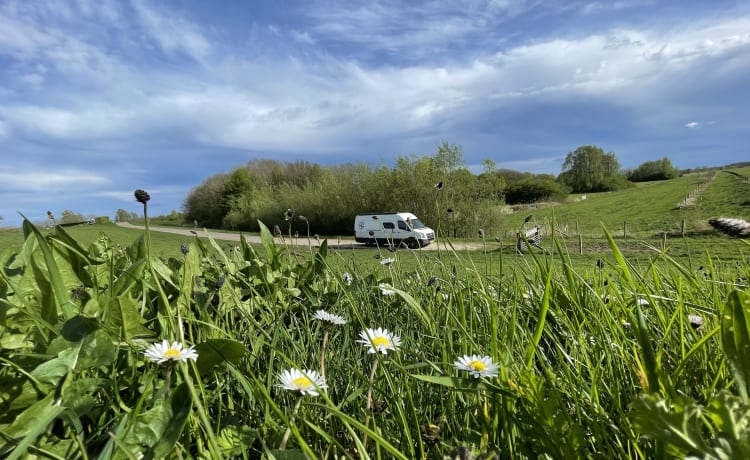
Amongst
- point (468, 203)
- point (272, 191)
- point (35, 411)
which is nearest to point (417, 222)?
point (468, 203)

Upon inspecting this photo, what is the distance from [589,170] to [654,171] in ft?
59.0

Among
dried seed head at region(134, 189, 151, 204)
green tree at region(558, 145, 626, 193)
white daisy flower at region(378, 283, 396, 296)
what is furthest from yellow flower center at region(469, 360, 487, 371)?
green tree at region(558, 145, 626, 193)

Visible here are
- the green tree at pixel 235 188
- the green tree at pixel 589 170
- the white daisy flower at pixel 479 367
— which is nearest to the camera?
the white daisy flower at pixel 479 367

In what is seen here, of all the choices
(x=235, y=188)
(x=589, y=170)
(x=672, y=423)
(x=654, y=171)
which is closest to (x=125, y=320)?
(x=672, y=423)

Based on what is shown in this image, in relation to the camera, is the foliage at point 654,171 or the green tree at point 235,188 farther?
the foliage at point 654,171

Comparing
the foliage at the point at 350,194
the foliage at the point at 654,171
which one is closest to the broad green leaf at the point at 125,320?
the foliage at the point at 350,194

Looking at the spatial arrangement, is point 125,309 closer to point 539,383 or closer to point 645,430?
point 539,383

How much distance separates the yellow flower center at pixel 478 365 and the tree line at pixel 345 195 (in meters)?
7.73

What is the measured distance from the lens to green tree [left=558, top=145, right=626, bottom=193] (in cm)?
6894

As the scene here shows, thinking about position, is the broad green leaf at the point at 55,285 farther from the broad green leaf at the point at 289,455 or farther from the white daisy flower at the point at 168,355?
the broad green leaf at the point at 289,455

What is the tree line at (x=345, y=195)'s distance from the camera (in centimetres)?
2186

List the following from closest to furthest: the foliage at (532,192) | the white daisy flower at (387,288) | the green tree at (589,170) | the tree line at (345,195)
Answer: the white daisy flower at (387,288)
the tree line at (345,195)
the foliage at (532,192)
the green tree at (589,170)

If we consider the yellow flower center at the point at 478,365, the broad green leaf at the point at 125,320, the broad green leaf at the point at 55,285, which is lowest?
the yellow flower center at the point at 478,365

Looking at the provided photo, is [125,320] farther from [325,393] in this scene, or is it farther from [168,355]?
[325,393]
